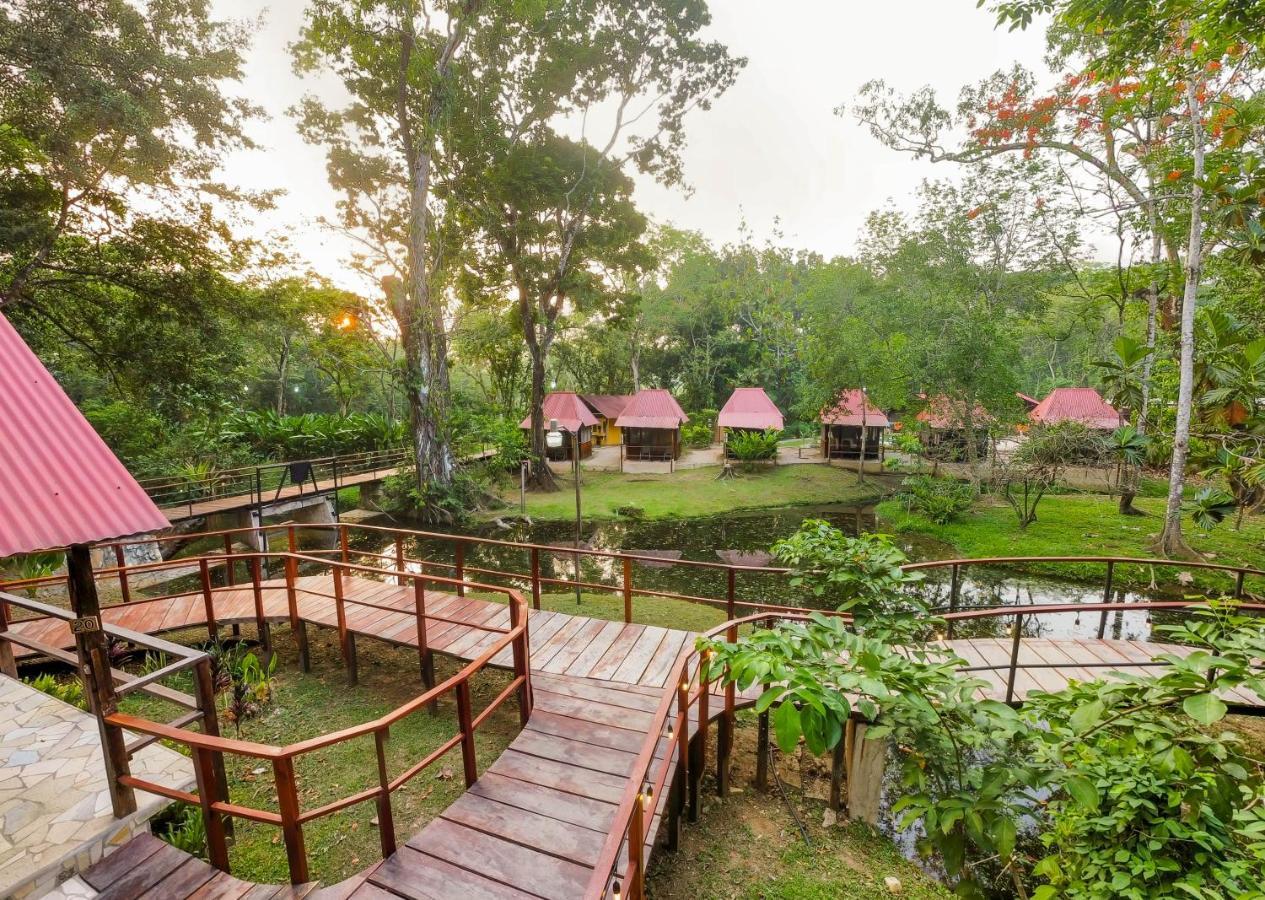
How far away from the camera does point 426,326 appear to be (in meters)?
15.6

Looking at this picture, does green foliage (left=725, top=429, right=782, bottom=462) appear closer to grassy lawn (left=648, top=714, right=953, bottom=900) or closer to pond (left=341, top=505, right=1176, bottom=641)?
pond (left=341, top=505, right=1176, bottom=641)

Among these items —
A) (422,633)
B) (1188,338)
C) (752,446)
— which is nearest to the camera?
(422,633)

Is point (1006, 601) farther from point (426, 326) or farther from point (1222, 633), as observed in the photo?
point (426, 326)

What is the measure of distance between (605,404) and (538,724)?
27664 mm

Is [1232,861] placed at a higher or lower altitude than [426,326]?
lower

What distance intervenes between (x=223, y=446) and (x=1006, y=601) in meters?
23.2

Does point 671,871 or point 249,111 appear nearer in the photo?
point 671,871

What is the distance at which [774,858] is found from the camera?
3.70m

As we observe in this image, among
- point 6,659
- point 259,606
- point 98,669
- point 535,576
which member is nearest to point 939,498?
point 535,576

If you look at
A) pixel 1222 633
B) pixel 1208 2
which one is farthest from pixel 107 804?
pixel 1208 2

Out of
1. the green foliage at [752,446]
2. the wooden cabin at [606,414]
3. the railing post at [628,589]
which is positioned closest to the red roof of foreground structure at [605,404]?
the wooden cabin at [606,414]

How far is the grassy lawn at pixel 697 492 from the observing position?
59.2 feet

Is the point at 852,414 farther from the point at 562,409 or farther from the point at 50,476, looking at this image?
the point at 50,476

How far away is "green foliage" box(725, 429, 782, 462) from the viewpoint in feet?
79.4
